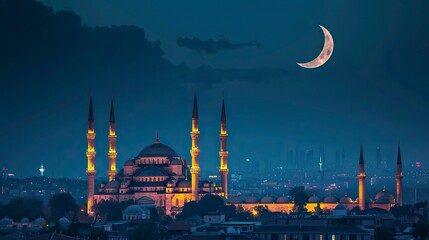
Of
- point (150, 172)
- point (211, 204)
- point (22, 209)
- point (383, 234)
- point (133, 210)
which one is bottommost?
point (383, 234)

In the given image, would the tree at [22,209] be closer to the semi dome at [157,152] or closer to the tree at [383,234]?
the semi dome at [157,152]

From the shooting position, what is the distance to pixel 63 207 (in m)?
114

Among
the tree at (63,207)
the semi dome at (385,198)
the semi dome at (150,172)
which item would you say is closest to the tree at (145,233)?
the tree at (63,207)

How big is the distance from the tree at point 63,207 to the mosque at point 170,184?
8.73ft

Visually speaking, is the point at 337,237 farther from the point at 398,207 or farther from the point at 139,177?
the point at 139,177

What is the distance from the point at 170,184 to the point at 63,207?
10.00 metres

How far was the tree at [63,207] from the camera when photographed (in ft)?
369

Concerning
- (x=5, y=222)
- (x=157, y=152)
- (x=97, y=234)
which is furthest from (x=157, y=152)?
(x=97, y=234)

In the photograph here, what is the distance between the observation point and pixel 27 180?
194 metres

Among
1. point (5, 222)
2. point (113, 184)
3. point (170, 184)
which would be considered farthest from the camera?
point (113, 184)

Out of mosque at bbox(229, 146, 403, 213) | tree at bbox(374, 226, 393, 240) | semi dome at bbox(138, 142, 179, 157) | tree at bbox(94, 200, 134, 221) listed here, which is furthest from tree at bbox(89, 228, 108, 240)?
semi dome at bbox(138, 142, 179, 157)

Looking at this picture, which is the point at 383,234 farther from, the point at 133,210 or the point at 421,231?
the point at 133,210

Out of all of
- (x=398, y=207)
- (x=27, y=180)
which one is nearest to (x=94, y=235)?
(x=398, y=207)

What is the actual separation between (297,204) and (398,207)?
1109 centimetres
